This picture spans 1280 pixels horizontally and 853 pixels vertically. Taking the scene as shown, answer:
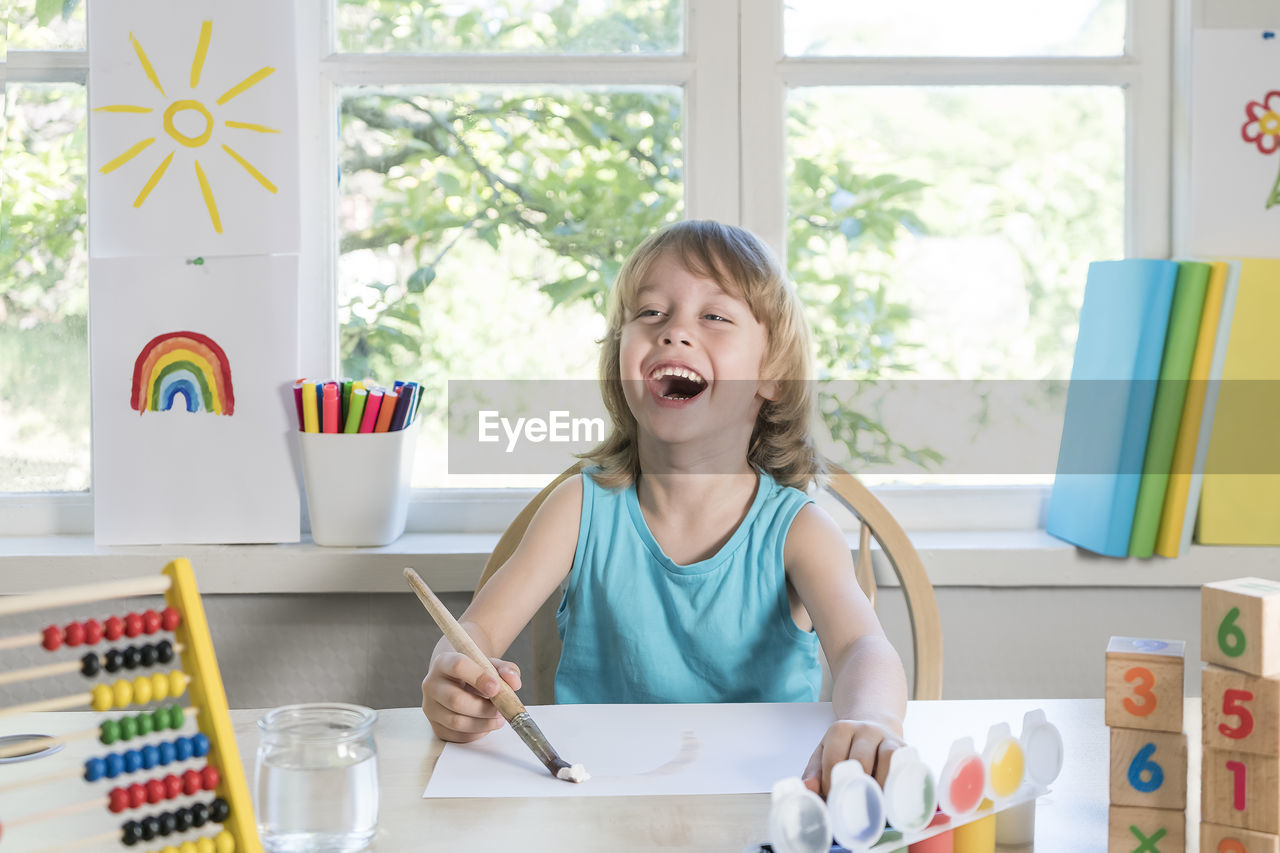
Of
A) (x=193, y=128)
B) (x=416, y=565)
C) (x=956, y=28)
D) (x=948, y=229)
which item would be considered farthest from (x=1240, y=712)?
(x=193, y=128)

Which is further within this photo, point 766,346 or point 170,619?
point 766,346

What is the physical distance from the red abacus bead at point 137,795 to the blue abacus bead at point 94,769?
0.02m

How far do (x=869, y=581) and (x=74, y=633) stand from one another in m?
0.95

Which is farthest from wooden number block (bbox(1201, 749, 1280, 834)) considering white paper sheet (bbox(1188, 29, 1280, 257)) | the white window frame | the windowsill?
white paper sheet (bbox(1188, 29, 1280, 257))

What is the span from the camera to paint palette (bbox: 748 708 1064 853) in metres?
0.56

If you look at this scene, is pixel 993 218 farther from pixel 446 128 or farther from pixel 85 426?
pixel 85 426

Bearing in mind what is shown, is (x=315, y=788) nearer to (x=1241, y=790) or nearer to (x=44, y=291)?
(x=1241, y=790)

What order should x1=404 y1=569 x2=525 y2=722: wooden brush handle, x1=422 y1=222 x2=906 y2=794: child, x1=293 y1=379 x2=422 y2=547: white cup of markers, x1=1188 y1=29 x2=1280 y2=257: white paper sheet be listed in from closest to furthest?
x1=404 y1=569 x2=525 y2=722: wooden brush handle → x1=422 y1=222 x2=906 y2=794: child → x1=293 y1=379 x2=422 y2=547: white cup of markers → x1=1188 y1=29 x2=1280 y2=257: white paper sheet

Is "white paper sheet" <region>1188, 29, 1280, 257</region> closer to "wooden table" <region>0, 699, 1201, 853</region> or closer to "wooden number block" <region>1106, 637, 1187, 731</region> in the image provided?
"wooden table" <region>0, 699, 1201, 853</region>

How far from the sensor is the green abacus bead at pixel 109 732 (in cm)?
60

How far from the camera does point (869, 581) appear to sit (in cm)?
134

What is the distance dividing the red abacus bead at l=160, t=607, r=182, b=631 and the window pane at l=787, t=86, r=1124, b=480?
1184 mm

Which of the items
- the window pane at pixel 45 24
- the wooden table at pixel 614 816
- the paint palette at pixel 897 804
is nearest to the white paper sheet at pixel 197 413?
the window pane at pixel 45 24

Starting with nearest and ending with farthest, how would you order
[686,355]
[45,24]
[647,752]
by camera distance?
[647,752], [686,355], [45,24]
